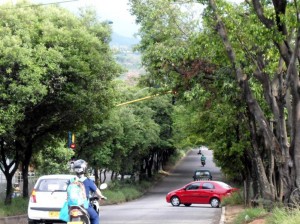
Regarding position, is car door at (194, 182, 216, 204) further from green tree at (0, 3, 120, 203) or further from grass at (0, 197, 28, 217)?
grass at (0, 197, 28, 217)

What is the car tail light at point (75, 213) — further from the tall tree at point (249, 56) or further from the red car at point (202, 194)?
the red car at point (202, 194)

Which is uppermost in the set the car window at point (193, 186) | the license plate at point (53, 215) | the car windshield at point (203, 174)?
the car windshield at point (203, 174)

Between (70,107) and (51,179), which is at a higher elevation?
(70,107)

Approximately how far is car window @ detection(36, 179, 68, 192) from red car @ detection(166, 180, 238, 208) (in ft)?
59.4

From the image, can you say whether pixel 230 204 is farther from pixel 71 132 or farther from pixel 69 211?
pixel 69 211

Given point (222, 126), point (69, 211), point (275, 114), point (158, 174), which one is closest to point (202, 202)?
point (222, 126)

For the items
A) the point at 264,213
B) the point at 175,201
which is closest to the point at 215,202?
the point at 175,201

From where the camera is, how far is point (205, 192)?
3500 centimetres

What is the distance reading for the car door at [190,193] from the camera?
3541cm

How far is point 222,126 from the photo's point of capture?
27453mm

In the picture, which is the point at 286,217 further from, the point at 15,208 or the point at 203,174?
the point at 203,174

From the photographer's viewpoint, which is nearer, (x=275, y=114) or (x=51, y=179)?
(x=275, y=114)

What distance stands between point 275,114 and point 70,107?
950cm

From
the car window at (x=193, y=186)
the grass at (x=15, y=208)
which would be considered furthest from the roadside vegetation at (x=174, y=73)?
the car window at (x=193, y=186)
